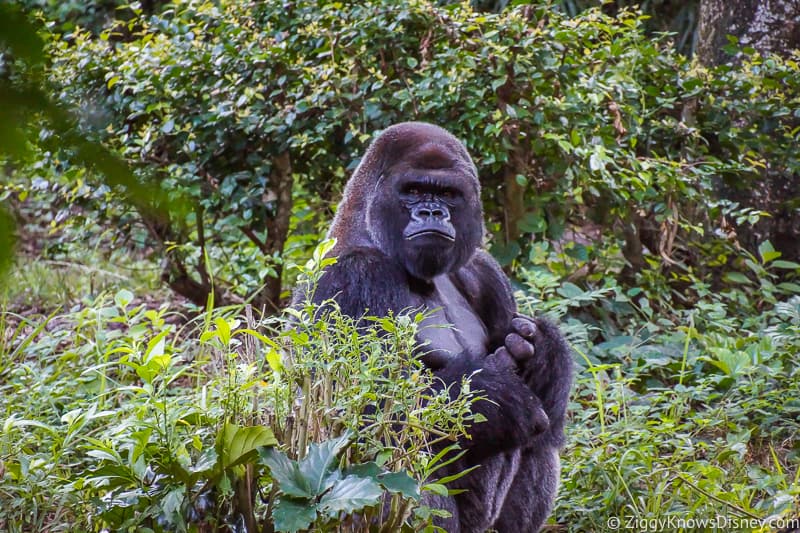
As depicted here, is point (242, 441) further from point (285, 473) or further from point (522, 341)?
point (522, 341)

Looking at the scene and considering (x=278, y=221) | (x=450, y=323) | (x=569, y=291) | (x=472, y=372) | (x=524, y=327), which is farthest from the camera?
(x=278, y=221)

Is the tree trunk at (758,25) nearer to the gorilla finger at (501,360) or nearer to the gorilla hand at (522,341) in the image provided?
the gorilla hand at (522,341)

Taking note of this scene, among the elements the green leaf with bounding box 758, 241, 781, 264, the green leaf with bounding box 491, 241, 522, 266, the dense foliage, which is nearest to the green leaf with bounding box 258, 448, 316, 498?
the dense foliage

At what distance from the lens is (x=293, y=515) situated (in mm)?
2195

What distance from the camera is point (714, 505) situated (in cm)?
326

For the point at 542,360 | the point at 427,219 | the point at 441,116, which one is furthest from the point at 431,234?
the point at 441,116

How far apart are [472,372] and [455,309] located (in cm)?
56

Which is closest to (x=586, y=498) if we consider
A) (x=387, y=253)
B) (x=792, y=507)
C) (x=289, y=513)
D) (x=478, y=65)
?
(x=792, y=507)

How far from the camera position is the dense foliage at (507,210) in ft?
11.9

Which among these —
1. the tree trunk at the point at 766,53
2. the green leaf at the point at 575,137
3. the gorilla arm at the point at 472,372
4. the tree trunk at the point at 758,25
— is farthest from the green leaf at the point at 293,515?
the tree trunk at the point at 758,25

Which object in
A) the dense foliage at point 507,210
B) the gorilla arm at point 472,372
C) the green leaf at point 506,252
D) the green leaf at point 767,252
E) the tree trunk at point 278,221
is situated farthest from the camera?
the tree trunk at point 278,221

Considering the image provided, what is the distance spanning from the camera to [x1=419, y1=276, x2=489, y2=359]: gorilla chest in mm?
3314

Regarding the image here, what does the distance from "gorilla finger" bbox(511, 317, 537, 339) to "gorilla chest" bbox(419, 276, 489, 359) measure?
0.19m

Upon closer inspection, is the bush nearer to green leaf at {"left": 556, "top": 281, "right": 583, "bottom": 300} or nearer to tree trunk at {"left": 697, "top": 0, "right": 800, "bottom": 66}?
green leaf at {"left": 556, "top": 281, "right": 583, "bottom": 300}
